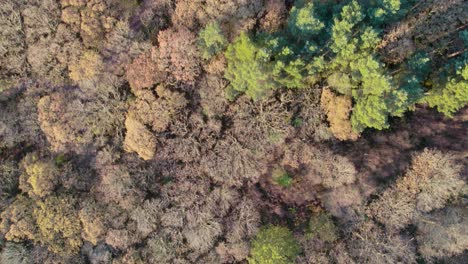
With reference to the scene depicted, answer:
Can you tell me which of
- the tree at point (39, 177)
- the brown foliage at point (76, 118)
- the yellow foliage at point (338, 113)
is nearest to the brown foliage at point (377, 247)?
the yellow foliage at point (338, 113)

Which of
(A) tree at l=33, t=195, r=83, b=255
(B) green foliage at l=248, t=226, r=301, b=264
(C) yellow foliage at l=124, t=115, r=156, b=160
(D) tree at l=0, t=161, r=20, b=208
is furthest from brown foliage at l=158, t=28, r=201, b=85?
(D) tree at l=0, t=161, r=20, b=208

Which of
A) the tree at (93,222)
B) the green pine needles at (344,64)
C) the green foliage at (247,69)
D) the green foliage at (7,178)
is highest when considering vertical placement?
the green pine needles at (344,64)

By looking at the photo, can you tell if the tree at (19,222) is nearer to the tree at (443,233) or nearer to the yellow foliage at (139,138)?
the yellow foliage at (139,138)

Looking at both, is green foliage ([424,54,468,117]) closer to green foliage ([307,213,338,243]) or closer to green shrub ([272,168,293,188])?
green foliage ([307,213,338,243])

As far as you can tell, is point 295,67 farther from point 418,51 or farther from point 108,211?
point 108,211

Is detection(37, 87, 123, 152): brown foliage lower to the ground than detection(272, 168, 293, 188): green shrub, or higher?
lower

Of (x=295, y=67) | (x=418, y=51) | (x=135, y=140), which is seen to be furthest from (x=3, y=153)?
(x=418, y=51)

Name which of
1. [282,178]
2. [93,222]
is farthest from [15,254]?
[282,178]
